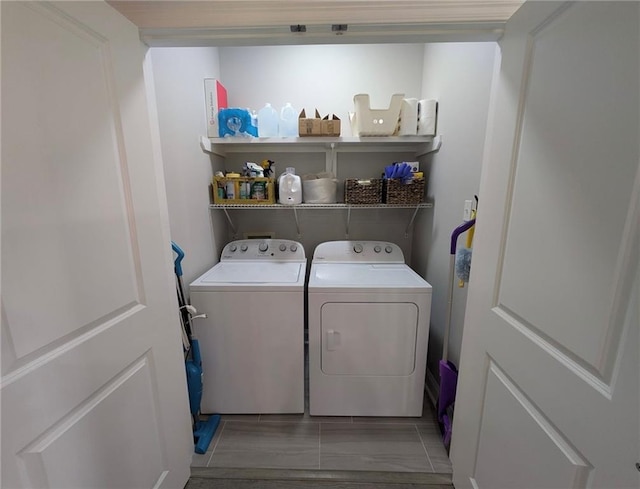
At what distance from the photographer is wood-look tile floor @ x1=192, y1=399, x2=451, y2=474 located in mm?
1480

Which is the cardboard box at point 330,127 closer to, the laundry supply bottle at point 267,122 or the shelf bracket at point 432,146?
the laundry supply bottle at point 267,122

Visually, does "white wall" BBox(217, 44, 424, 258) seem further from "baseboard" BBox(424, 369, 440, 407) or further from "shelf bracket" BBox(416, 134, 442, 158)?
"baseboard" BBox(424, 369, 440, 407)

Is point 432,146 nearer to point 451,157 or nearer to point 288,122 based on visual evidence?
point 451,157

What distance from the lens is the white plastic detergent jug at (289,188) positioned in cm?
199

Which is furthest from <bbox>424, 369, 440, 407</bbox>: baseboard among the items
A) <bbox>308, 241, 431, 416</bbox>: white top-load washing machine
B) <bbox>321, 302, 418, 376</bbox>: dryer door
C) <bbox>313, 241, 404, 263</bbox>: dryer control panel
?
<bbox>313, 241, 404, 263</bbox>: dryer control panel

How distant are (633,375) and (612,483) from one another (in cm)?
26

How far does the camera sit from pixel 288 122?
199 cm

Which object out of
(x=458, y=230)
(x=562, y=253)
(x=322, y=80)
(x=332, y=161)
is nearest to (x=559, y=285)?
(x=562, y=253)

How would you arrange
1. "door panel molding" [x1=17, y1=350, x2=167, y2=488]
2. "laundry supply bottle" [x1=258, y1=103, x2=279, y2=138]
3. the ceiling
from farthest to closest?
"laundry supply bottle" [x1=258, y1=103, x2=279, y2=138] < the ceiling < "door panel molding" [x1=17, y1=350, x2=167, y2=488]

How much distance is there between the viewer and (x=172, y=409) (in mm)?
1187

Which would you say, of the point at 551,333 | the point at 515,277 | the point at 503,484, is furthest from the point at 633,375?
the point at 503,484

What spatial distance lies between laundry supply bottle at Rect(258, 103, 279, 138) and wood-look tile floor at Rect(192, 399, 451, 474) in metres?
2.07

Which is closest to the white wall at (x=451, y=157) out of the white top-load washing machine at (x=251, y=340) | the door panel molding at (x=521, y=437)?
the door panel molding at (x=521, y=437)

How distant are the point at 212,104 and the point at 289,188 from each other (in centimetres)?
83
